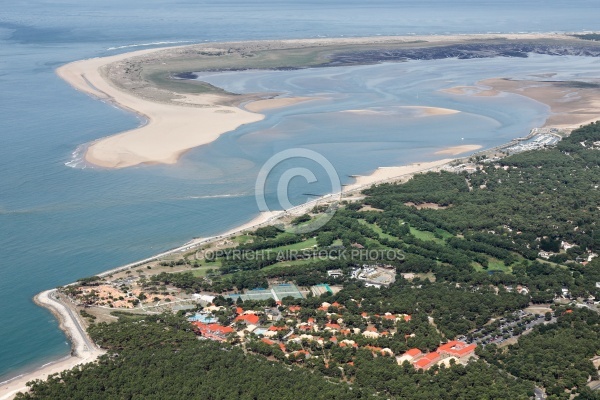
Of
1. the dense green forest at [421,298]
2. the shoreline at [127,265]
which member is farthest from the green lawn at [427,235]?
the shoreline at [127,265]

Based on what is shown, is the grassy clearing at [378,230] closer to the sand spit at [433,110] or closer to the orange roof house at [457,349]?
the orange roof house at [457,349]

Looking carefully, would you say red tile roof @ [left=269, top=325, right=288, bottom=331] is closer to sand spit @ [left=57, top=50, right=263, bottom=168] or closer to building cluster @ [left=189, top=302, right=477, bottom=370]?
building cluster @ [left=189, top=302, right=477, bottom=370]

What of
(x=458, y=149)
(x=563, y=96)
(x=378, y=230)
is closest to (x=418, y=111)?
(x=458, y=149)

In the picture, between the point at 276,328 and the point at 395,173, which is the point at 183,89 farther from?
the point at 276,328

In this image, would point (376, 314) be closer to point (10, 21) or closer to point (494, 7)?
point (10, 21)

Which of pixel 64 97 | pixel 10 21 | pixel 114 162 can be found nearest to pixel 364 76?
pixel 64 97
